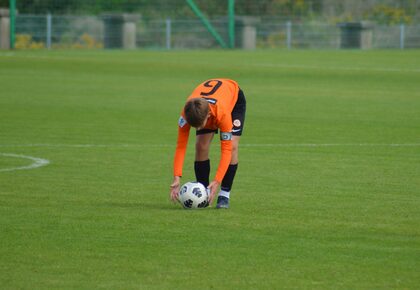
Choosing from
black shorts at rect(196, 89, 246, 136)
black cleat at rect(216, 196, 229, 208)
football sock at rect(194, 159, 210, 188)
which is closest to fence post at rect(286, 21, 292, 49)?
black shorts at rect(196, 89, 246, 136)

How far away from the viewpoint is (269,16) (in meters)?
53.0

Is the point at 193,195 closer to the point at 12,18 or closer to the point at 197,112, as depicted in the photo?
the point at 197,112

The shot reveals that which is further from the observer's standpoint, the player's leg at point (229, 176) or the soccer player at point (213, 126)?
the player's leg at point (229, 176)

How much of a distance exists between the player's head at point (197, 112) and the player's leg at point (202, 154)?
3.20 ft

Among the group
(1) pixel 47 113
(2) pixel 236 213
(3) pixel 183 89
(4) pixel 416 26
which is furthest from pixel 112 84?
(4) pixel 416 26

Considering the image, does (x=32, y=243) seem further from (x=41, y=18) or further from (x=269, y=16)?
(x=269, y=16)

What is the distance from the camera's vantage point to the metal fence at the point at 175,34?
4788 cm

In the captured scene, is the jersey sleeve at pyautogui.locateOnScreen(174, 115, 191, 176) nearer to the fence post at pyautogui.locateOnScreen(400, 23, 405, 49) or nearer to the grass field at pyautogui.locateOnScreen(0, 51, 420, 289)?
the grass field at pyautogui.locateOnScreen(0, 51, 420, 289)

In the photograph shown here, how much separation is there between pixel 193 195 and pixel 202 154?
50cm

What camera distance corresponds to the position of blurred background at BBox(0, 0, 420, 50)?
48719 millimetres

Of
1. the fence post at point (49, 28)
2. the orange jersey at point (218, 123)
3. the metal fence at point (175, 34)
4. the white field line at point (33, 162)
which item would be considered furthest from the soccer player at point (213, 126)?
the metal fence at point (175, 34)

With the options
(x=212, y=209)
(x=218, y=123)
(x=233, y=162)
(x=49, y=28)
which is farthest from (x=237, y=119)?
(x=49, y=28)

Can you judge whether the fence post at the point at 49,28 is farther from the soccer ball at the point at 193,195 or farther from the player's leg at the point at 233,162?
the soccer ball at the point at 193,195

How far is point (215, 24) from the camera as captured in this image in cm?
5009
